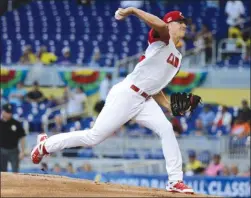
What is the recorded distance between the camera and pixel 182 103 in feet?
31.8

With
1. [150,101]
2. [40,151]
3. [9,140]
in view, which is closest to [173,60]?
[150,101]

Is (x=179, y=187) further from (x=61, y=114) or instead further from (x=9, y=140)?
(x=61, y=114)

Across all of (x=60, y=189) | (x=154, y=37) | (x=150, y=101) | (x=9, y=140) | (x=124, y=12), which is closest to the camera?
(x=60, y=189)

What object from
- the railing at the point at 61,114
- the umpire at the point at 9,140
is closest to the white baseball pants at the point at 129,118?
the umpire at the point at 9,140

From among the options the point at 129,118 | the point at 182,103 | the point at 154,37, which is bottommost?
the point at 129,118

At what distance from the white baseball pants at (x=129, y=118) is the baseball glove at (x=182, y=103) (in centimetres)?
44

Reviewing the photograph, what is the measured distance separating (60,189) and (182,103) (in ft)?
5.90

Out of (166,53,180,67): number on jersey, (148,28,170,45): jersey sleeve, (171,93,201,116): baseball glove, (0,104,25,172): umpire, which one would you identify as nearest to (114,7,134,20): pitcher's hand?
(148,28,170,45): jersey sleeve

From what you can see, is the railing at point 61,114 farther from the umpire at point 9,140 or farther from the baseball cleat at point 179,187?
the baseball cleat at point 179,187

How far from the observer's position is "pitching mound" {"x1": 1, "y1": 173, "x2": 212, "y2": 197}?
8086 mm

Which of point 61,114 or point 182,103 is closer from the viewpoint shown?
point 182,103

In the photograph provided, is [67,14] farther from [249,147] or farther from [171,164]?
[171,164]

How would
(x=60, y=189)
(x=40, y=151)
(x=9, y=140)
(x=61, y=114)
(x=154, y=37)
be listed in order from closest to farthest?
(x=60, y=189) → (x=154, y=37) → (x=40, y=151) → (x=9, y=140) → (x=61, y=114)

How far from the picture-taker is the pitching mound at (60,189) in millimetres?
8086
